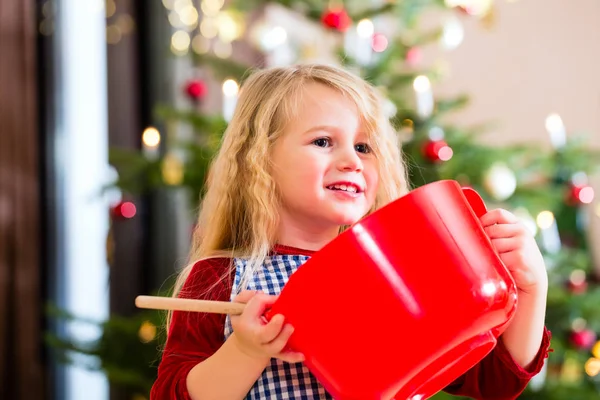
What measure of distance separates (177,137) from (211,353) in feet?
5.52

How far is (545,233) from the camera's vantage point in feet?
6.21

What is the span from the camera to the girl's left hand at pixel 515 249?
71 cm

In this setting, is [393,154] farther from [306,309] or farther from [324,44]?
[324,44]

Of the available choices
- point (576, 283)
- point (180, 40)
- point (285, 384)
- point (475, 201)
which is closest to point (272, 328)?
point (285, 384)

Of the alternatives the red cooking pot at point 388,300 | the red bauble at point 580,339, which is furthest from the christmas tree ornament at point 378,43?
the red cooking pot at point 388,300

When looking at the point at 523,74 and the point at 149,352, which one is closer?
the point at 149,352

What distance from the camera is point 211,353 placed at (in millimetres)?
728

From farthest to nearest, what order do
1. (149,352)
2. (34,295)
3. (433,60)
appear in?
(433,60) < (34,295) < (149,352)

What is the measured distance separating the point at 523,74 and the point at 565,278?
2.89ft

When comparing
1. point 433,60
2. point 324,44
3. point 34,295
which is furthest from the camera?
point 433,60

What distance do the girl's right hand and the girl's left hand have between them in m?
0.24

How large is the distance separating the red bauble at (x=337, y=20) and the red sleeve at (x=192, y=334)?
98cm

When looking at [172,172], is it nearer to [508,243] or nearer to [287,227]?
[287,227]

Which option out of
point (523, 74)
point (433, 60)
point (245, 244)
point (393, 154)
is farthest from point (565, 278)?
point (245, 244)
